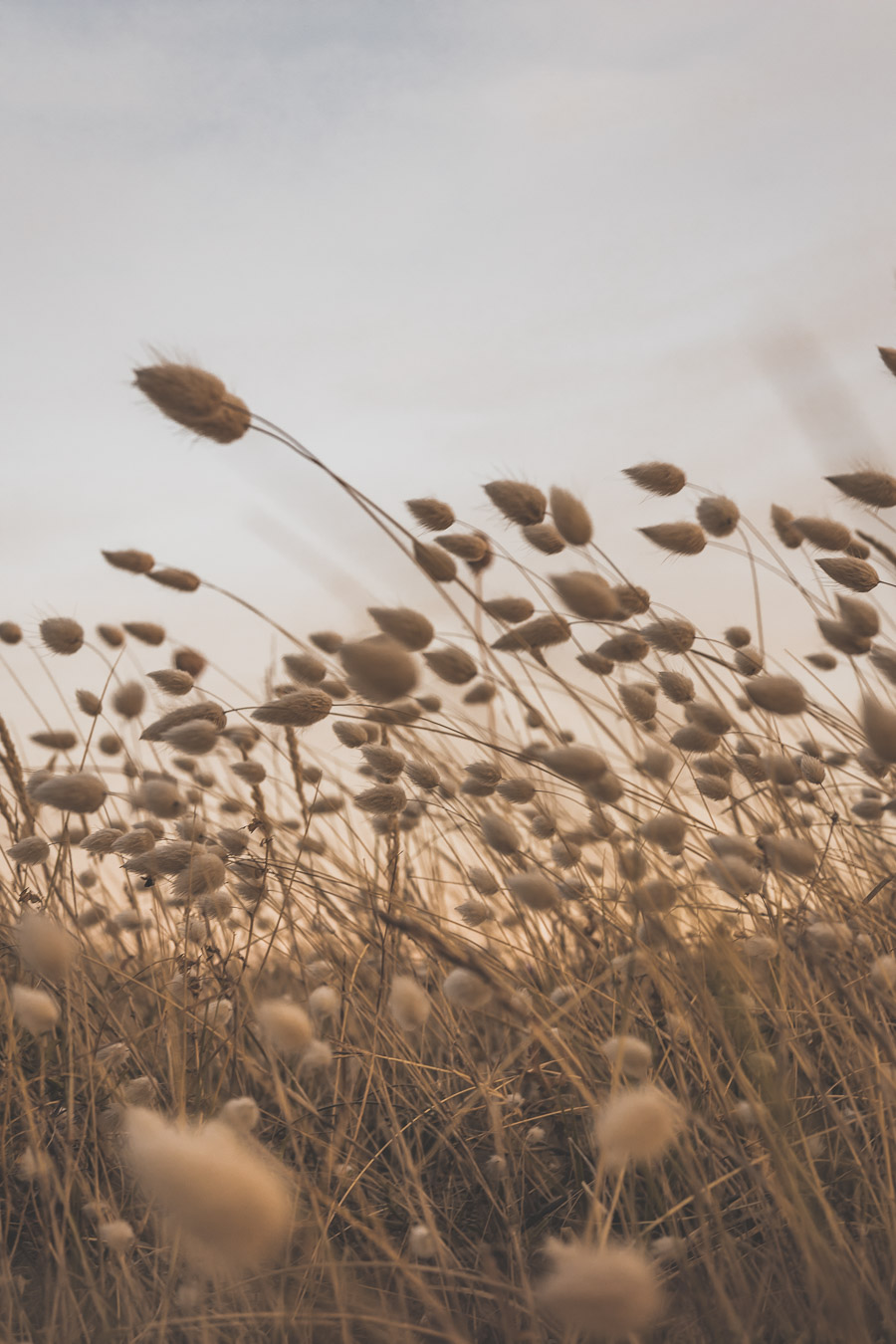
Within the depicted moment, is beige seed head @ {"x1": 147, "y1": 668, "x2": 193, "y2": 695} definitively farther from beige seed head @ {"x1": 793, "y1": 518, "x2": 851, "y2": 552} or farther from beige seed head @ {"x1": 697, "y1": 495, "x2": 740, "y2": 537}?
beige seed head @ {"x1": 793, "y1": 518, "x2": 851, "y2": 552}

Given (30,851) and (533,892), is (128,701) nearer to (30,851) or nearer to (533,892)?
(30,851)

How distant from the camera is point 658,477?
1.79 meters

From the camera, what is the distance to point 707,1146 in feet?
4.27

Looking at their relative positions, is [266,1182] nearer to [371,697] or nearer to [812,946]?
[371,697]

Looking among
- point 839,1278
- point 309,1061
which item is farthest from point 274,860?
point 839,1278

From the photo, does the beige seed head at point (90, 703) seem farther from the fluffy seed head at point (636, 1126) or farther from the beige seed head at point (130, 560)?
the fluffy seed head at point (636, 1126)

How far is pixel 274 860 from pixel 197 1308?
67 centimetres

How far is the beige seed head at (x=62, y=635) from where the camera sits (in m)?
2.04

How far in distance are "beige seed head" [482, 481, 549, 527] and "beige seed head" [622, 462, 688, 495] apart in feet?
0.78

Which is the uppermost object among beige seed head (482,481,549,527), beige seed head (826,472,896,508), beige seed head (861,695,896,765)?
beige seed head (482,481,549,527)

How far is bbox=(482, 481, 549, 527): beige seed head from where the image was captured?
1.60 meters

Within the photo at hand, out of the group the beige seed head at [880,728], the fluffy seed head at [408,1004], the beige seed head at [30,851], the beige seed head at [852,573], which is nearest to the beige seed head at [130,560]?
the beige seed head at [30,851]

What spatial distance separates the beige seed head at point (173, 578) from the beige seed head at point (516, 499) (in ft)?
2.40

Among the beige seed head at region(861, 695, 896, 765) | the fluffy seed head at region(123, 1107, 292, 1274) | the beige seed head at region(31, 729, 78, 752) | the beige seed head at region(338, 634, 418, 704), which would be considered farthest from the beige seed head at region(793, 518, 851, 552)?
the beige seed head at region(31, 729, 78, 752)
